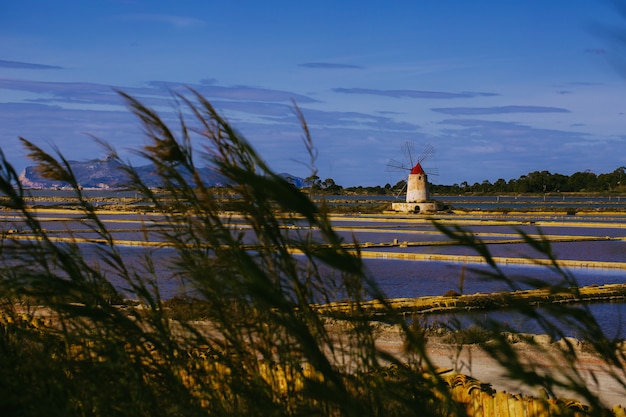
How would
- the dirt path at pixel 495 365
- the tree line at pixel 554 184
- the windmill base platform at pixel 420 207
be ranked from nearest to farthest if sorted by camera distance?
1. the dirt path at pixel 495 365
2. the windmill base platform at pixel 420 207
3. the tree line at pixel 554 184

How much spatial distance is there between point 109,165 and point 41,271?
37cm

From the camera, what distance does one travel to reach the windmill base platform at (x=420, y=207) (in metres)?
45.9

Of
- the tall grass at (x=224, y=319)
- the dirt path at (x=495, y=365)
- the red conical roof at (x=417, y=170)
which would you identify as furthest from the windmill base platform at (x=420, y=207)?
the tall grass at (x=224, y=319)

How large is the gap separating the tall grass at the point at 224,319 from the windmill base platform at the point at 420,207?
43.8 m

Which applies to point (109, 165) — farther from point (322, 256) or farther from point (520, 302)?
point (520, 302)

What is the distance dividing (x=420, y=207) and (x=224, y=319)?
44922 mm

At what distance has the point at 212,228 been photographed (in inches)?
81.8

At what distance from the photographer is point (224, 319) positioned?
2.07m

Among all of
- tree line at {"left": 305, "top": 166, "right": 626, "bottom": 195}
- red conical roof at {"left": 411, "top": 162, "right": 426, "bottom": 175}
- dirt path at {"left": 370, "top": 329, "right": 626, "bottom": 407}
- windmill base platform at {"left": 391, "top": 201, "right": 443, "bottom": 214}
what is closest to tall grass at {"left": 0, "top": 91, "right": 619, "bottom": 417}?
dirt path at {"left": 370, "top": 329, "right": 626, "bottom": 407}

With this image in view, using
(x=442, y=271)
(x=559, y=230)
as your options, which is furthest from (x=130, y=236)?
(x=559, y=230)

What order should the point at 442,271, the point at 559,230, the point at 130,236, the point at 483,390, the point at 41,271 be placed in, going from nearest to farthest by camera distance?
the point at 41,271, the point at 483,390, the point at 442,271, the point at 130,236, the point at 559,230

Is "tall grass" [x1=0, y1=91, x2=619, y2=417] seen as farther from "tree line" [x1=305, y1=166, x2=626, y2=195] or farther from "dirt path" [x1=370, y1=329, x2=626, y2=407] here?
"tree line" [x1=305, y1=166, x2=626, y2=195]

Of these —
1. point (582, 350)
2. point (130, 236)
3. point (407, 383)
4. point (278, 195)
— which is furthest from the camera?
point (130, 236)

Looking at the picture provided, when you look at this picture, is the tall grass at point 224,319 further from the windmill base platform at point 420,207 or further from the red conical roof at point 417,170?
the red conical roof at point 417,170
